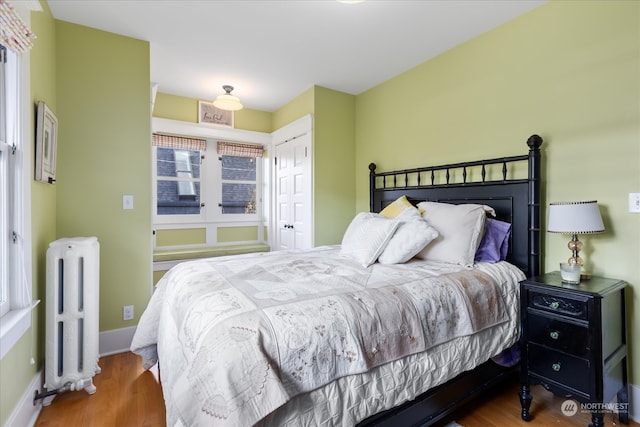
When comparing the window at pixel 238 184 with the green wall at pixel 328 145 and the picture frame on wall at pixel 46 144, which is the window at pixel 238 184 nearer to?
the green wall at pixel 328 145

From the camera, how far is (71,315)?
1899mm

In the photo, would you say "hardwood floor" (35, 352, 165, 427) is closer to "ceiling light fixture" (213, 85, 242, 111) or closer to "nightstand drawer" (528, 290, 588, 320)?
"nightstand drawer" (528, 290, 588, 320)

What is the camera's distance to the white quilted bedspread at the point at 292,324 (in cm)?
96

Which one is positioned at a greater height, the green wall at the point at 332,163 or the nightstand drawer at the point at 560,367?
the green wall at the point at 332,163

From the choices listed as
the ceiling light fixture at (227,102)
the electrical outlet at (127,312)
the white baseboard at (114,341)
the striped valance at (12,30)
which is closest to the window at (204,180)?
the ceiling light fixture at (227,102)

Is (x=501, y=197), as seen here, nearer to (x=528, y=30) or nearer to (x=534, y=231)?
(x=534, y=231)

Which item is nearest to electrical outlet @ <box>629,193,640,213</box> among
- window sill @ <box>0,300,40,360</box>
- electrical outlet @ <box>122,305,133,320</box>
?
window sill @ <box>0,300,40,360</box>

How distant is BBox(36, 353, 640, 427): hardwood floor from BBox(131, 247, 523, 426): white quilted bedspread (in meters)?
0.27

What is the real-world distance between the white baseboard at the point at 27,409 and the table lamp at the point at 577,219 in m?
3.02

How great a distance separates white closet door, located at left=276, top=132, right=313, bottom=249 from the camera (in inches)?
140

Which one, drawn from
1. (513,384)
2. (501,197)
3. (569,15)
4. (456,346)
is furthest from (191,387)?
(569,15)

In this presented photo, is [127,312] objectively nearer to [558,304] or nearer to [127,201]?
[127,201]

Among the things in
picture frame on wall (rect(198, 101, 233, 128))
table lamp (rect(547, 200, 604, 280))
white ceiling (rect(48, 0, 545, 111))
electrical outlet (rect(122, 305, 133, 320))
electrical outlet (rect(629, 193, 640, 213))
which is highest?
white ceiling (rect(48, 0, 545, 111))

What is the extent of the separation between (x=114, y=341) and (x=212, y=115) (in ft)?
9.10
